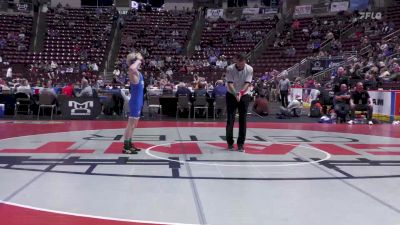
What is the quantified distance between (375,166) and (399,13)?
1068 inches

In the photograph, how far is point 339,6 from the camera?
3512 centimetres

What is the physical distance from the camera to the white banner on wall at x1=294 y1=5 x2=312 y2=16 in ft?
120

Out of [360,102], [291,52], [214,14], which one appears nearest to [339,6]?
[291,52]

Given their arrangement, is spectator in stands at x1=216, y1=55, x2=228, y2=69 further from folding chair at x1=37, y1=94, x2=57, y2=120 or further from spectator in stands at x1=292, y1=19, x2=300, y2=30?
folding chair at x1=37, y1=94, x2=57, y2=120

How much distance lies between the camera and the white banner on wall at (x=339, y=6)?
114ft

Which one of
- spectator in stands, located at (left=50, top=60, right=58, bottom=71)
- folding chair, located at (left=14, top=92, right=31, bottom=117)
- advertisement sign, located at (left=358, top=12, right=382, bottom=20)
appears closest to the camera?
folding chair, located at (left=14, top=92, right=31, bottom=117)

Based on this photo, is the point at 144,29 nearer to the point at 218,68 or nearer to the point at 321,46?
the point at 218,68

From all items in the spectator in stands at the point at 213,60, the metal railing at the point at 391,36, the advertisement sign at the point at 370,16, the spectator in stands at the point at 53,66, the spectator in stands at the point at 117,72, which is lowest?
the spectator in stands at the point at 117,72

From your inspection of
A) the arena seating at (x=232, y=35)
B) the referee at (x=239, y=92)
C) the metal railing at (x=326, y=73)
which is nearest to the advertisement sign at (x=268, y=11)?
the arena seating at (x=232, y=35)

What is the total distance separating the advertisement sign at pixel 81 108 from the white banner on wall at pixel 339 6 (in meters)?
24.2

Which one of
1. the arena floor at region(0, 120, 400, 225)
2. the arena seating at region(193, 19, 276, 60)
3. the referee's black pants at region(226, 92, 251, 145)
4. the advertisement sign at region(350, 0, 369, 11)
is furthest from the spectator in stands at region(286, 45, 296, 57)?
the referee's black pants at region(226, 92, 251, 145)

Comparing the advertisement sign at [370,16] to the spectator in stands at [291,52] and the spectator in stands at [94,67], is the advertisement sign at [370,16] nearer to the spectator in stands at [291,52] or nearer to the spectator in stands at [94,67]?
the spectator in stands at [291,52]

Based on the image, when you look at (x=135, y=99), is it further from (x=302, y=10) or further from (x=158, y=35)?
(x=302, y=10)

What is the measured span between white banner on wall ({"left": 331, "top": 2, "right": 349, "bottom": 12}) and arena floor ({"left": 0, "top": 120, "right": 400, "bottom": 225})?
86.2ft
